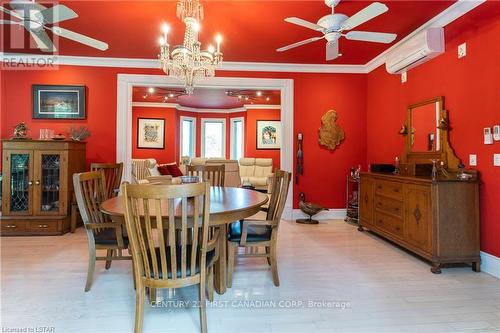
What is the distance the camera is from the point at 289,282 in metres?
2.52

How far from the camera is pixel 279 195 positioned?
2.45m

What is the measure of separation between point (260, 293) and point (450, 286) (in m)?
1.60

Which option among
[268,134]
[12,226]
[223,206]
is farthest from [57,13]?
[268,134]

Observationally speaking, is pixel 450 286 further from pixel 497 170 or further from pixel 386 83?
pixel 386 83

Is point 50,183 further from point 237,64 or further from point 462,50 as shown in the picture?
point 462,50

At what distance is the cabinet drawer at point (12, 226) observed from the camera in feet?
12.8

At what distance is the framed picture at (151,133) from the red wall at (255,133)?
2.54 metres

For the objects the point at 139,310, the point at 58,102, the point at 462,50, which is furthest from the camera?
the point at 58,102

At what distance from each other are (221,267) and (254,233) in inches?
15.2

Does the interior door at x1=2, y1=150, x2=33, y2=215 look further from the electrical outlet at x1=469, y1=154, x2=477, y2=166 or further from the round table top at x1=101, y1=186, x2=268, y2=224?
the electrical outlet at x1=469, y1=154, x2=477, y2=166

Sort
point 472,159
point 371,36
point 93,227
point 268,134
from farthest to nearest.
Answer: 1. point 268,134
2. point 472,159
3. point 371,36
4. point 93,227

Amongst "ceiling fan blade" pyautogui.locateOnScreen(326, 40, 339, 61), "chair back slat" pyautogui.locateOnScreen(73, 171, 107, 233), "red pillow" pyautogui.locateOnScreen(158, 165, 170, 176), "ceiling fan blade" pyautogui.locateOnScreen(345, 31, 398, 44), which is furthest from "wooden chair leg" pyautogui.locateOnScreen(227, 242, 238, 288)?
"red pillow" pyautogui.locateOnScreen(158, 165, 170, 176)

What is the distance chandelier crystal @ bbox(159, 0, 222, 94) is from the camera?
267cm

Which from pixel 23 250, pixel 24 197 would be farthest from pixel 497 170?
pixel 24 197
